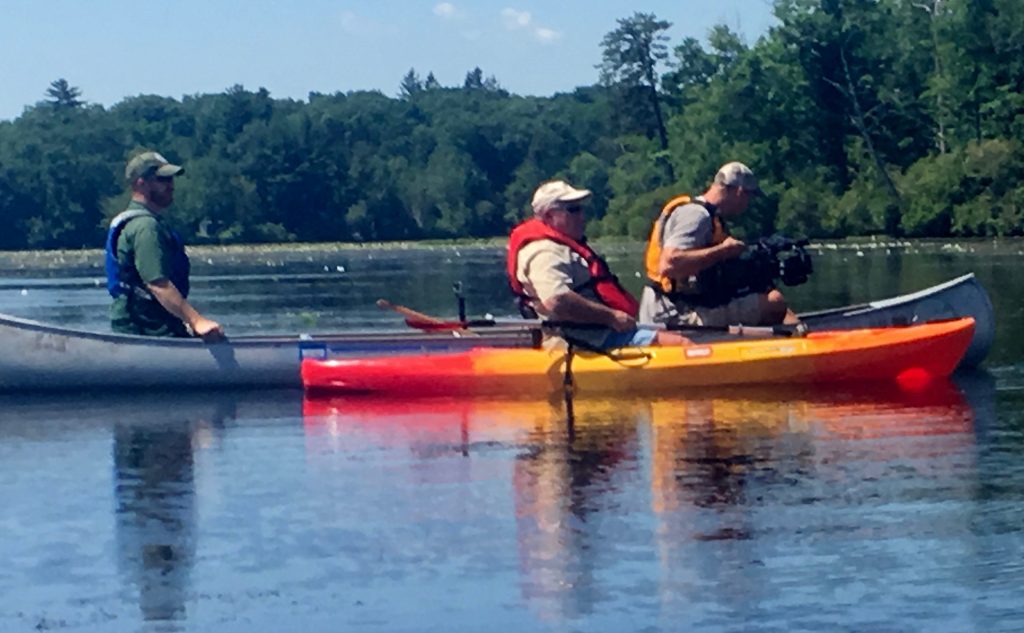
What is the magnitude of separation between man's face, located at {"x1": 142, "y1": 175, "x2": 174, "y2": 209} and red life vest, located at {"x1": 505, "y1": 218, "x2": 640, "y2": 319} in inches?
87.3

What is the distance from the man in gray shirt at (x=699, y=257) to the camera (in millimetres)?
12172

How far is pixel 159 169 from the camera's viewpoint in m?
12.8

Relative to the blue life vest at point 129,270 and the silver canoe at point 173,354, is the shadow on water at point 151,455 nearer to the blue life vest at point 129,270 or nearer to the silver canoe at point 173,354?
the silver canoe at point 173,354

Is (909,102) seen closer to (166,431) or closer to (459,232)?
(459,232)

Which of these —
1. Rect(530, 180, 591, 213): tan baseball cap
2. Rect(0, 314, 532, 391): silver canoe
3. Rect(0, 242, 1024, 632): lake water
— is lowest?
Rect(0, 242, 1024, 632): lake water

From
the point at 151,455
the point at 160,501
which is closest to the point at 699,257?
the point at 151,455

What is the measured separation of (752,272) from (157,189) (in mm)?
3728

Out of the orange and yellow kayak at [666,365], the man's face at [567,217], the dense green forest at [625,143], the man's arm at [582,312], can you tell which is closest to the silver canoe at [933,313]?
the orange and yellow kayak at [666,365]

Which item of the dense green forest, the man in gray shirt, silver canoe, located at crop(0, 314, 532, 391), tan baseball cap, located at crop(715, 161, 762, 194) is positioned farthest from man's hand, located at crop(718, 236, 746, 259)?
the dense green forest

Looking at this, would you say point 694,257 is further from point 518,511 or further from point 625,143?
point 625,143

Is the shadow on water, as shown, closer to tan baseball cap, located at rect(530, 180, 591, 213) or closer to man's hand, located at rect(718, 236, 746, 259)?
tan baseball cap, located at rect(530, 180, 591, 213)

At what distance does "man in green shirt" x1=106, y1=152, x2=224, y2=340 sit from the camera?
12586 millimetres

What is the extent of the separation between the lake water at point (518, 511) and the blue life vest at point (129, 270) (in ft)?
2.24

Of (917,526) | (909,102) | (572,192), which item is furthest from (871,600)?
(909,102)
